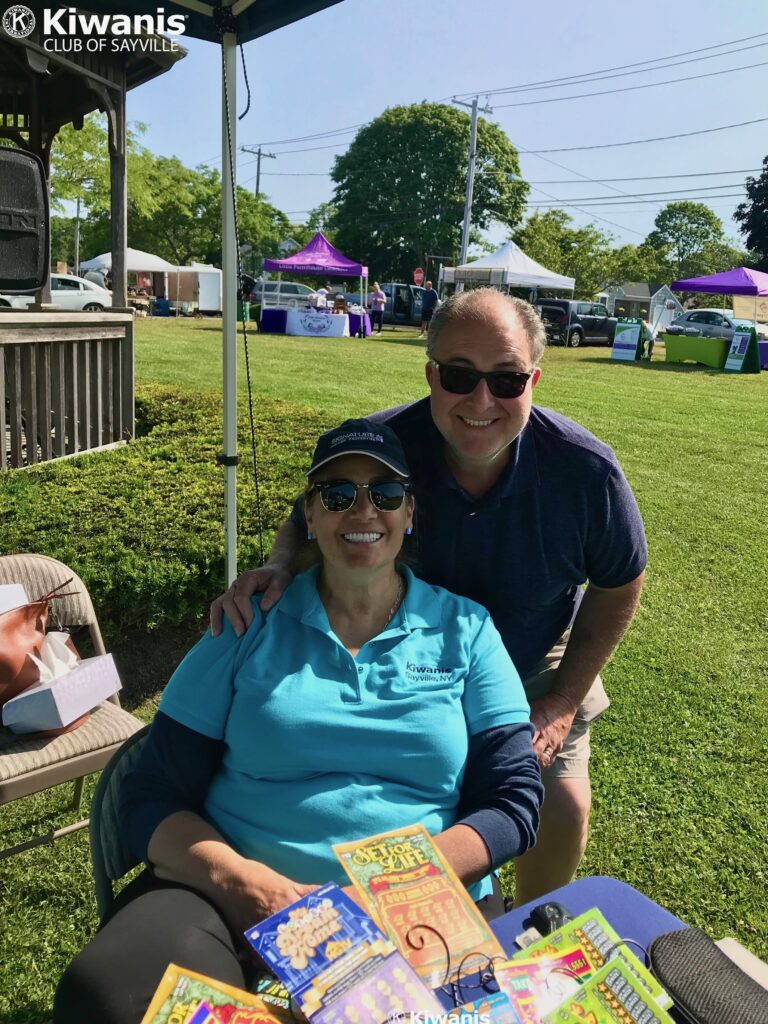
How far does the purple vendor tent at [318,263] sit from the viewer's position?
95.1 feet

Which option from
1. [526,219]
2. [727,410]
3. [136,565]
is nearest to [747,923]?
[136,565]

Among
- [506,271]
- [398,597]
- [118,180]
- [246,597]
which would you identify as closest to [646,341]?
[506,271]

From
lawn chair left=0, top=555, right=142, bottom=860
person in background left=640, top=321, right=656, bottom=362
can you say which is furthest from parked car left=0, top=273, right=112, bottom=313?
lawn chair left=0, top=555, right=142, bottom=860

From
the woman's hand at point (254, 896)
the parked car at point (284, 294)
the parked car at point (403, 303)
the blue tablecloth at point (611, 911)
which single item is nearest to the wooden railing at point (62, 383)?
the woman's hand at point (254, 896)

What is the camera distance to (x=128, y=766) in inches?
76.3

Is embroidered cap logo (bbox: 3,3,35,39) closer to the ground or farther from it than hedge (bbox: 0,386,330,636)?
farther from it

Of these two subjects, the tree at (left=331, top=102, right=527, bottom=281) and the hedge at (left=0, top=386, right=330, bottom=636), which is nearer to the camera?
the hedge at (left=0, top=386, right=330, bottom=636)

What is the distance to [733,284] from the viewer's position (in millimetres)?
24938

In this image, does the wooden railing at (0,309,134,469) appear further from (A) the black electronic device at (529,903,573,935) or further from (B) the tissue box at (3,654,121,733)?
(A) the black electronic device at (529,903,573,935)

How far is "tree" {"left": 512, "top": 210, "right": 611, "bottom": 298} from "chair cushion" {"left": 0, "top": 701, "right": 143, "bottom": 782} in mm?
56322

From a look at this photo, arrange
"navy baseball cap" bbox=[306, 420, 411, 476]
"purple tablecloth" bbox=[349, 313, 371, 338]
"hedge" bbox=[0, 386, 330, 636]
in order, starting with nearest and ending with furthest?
1. "navy baseball cap" bbox=[306, 420, 411, 476]
2. "hedge" bbox=[0, 386, 330, 636]
3. "purple tablecloth" bbox=[349, 313, 371, 338]

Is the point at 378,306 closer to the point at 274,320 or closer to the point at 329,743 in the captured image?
the point at 274,320

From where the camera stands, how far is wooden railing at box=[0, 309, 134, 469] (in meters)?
6.53

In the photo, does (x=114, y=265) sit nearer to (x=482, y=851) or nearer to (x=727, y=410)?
(x=482, y=851)
